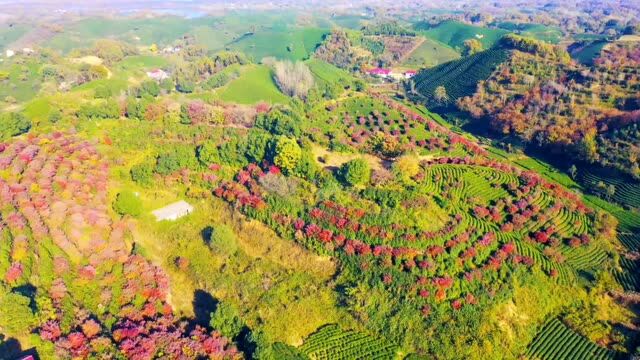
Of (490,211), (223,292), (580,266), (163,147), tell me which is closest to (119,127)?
(163,147)

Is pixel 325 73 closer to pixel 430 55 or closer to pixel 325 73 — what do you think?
pixel 325 73

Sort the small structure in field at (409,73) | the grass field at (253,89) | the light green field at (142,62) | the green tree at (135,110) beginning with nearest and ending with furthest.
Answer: the green tree at (135,110)
the grass field at (253,89)
the small structure in field at (409,73)
the light green field at (142,62)

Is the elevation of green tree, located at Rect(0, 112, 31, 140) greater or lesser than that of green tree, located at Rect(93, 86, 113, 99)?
greater

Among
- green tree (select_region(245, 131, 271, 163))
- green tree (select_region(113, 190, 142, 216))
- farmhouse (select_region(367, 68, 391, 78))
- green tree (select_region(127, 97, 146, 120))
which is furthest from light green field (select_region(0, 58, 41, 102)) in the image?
farmhouse (select_region(367, 68, 391, 78))

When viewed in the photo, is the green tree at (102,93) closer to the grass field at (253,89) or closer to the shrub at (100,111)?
the shrub at (100,111)

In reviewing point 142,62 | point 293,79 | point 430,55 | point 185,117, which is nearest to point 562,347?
point 185,117

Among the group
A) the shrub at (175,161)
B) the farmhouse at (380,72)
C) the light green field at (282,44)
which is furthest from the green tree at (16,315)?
the light green field at (282,44)

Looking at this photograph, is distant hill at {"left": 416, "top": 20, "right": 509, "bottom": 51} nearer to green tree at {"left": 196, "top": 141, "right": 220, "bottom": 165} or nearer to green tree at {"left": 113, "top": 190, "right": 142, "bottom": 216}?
green tree at {"left": 196, "top": 141, "right": 220, "bottom": 165}
